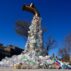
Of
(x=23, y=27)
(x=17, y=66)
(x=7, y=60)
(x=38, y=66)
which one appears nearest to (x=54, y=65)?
(x=38, y=66)

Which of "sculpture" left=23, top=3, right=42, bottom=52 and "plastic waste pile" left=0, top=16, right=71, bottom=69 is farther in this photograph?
"sculpture" left=23, top=3, right=42, bottom=52

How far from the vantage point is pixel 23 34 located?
45.5m

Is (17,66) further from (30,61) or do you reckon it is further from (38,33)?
(38,33)

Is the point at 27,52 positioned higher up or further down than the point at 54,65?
higher up

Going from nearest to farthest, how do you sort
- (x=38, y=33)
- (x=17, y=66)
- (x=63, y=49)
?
1. (x=17, y=66)
2. (x=38, y=33)
3. (x=63, y=49)

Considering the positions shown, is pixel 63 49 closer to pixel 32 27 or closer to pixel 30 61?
pixel 32 27

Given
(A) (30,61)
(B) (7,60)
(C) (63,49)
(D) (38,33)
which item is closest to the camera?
(A) (30,61)

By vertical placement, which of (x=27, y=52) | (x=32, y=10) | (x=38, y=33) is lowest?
(x=27, y=52)

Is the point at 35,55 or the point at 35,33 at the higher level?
the point at 35,33

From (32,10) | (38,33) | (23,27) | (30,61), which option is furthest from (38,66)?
(23,27)

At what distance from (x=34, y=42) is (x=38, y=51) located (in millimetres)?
1102

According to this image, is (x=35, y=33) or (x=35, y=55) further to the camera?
(x=35, y=33)

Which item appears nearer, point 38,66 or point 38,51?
point 38,66

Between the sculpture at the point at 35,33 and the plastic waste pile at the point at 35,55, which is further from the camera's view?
the sculpture at the point at 35,33
